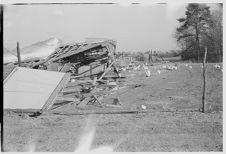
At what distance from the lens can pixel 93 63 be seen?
18438mm

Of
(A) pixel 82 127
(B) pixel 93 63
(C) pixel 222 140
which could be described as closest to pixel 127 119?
(A) pixel 82 127

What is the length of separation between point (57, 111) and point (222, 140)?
20.4 ft

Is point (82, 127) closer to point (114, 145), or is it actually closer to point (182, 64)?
point (114, 145)

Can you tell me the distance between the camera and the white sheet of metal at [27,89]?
1093 cm

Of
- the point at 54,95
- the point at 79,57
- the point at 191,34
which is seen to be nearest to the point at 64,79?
the point at 54,95

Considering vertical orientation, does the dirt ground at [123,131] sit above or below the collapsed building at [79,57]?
below

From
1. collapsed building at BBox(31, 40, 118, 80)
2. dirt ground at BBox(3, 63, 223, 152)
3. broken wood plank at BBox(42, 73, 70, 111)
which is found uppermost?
collapsed building at BBox(31, 40, 118, 80)

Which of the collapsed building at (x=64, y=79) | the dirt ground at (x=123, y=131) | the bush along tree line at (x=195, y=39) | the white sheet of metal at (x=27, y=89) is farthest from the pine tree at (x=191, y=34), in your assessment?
the white sheet of metal at (x=27, y=89)

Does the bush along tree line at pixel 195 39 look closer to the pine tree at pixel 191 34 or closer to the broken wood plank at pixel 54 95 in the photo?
the pine tree at pixel 191 34

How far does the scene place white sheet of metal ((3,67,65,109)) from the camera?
1093cm

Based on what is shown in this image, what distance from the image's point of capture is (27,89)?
1126 centimetres

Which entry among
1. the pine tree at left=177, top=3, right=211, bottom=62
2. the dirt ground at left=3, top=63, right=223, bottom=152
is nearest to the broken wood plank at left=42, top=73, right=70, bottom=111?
the dirt ground at left=3, top=63, right=223, bottom=152

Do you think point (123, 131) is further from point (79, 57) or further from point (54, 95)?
point (79, 57)

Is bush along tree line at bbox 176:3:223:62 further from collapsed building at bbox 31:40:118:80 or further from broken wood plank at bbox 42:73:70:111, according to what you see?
broken wood plank at bbox 42:73:70:111
